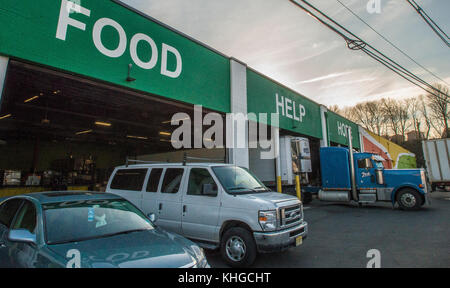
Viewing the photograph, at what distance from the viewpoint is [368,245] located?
6398 mm

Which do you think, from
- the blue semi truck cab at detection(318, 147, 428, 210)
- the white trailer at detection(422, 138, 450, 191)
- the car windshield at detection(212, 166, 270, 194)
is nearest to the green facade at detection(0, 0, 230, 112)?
the car windshield at detection(212, 166, 270, 194)

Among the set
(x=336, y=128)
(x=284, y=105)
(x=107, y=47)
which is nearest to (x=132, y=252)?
(x=107, y=47)

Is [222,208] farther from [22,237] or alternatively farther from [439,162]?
[439,162]

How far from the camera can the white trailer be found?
1720 cm

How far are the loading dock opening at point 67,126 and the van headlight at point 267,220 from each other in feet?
21.3

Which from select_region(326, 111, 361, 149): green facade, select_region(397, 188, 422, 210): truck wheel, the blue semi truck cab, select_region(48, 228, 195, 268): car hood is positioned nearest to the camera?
select_region(48, 228, 195, 268): car hood

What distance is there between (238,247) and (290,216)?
1.28m

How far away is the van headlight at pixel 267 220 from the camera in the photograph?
4.71m

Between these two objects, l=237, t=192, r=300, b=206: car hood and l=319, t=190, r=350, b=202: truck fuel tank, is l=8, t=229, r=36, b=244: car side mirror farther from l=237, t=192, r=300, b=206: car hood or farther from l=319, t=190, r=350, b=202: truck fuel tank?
l=319, t=190, r=350, b=202: truck fuel tank

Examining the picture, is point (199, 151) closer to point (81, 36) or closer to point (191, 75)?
point (191, 75)

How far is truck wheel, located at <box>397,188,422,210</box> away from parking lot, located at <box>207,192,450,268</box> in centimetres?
230

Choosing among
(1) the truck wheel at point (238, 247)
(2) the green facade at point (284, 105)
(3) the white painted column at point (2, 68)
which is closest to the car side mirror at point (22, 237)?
(1) the truck wheel at point (238, 247)

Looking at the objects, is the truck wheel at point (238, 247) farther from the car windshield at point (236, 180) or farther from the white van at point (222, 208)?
the car windshield at point (236, 180)

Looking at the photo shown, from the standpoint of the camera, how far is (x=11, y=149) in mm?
21016
